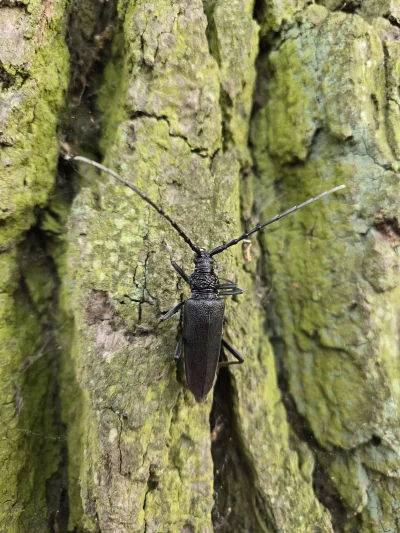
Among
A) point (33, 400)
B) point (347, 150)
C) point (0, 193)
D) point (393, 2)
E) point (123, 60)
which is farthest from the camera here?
point (393, 2)

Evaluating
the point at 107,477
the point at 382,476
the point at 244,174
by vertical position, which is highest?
the point at 244,174

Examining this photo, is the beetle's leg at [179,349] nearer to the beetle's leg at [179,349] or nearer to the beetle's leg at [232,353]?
the beetle's leg at [179,349]

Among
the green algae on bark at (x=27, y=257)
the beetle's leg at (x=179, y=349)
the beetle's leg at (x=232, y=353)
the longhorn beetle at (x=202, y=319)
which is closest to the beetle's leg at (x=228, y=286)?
the longhorn beetle at (x=202, y=319)

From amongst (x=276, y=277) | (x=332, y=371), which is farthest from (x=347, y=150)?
(x=332, y=371)

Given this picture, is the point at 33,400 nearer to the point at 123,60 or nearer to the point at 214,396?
the point at 214,396

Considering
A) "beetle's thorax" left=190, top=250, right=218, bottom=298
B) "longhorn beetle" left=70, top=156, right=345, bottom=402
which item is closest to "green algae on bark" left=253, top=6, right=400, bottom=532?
"longhorn beetle" left=70, top=156, right=345, bottom=402

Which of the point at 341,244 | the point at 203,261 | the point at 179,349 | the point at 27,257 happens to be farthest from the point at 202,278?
the point at 27,257

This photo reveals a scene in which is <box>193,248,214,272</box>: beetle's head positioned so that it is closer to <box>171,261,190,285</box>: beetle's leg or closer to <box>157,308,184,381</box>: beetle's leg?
<box>171,261,190,285</box>: beetle's leg
